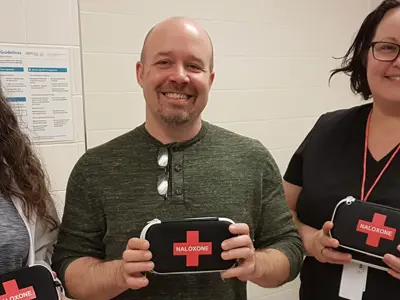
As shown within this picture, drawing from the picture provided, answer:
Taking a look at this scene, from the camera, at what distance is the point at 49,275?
3.52 feet

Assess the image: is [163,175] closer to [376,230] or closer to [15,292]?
[15,292]

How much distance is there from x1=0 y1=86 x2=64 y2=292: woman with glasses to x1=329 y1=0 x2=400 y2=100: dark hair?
99 centimetres

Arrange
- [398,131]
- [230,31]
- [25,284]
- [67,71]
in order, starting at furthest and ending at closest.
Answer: [230,31] → [67,71] → [398,131] → [25,284]

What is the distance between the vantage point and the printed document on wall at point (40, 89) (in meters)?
1.69

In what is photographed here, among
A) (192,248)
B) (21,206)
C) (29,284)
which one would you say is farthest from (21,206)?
(192,248)

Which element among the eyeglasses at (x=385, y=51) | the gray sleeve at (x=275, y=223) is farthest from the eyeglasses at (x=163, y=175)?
the eyeglasses at (x=385, y=51)

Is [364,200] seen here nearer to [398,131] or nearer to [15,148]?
[398,131]

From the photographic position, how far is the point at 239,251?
1.10 meters

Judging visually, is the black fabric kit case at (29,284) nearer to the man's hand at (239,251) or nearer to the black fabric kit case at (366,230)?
the man's hand at (239,251)

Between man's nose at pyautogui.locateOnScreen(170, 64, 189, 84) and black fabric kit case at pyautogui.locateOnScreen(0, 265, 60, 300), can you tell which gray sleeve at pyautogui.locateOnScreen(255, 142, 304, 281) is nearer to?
man's nose at pyautogui.locateOnScreen(170, 64, 189, 84)

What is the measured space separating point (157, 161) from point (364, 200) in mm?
573

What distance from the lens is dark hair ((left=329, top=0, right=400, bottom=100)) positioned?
4.55 ft

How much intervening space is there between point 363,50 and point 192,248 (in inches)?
32.0

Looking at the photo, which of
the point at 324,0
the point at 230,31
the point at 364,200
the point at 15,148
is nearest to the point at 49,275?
the point at 15,148
